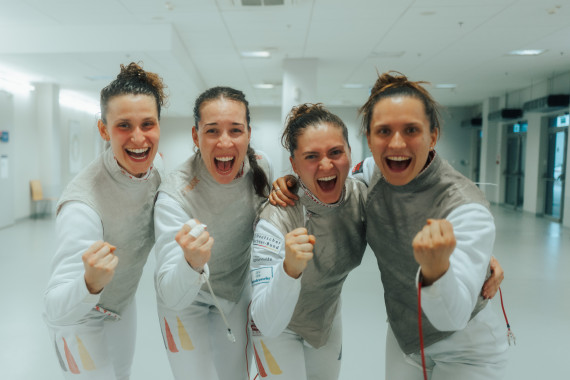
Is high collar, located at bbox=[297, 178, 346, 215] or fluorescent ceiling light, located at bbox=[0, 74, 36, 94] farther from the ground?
fluorescent ceiling light, located at bbox=[0, 74, 36, 94]

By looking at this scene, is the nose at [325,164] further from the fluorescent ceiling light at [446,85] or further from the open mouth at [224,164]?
the fluorescent ceiling light at [446,85]

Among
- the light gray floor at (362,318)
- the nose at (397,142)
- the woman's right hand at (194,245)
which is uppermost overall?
the nose at (397,142)

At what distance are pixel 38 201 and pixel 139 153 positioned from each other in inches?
417

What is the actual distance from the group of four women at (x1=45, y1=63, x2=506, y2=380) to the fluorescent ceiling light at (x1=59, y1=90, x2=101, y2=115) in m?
12.0

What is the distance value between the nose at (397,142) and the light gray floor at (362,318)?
2.22 m

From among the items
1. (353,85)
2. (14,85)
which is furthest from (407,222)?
(353,85)

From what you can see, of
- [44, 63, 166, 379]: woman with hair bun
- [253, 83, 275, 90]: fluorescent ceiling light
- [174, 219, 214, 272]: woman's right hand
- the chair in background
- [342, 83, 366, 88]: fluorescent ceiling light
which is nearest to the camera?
[174, 219, 214, 272]: woman's right hand

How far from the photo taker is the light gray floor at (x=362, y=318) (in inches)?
129

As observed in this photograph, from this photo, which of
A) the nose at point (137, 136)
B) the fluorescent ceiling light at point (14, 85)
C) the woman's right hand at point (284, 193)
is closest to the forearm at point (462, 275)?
the woman's right hand at point (284, 193)

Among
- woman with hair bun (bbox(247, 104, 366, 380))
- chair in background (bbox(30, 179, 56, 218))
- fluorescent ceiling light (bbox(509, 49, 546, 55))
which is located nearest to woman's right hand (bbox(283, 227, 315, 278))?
woman with hair bun (bbox(247, 104, 366, 380))

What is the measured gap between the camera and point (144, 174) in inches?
77.0

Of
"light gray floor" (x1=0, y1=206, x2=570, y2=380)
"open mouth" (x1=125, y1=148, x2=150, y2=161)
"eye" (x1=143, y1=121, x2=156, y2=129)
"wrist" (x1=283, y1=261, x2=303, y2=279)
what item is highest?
"eye" (x1=143, y1=121, x2=156, y2=129)

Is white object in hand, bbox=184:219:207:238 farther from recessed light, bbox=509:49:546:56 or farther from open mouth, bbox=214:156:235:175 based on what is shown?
recessed light, bbox=509:49:546:56

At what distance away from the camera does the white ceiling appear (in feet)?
19.7
